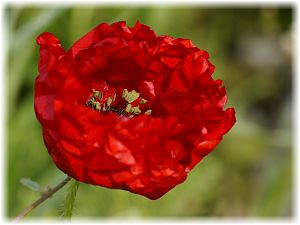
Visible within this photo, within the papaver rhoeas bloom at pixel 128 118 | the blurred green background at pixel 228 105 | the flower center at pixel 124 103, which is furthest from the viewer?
the blurred green background at pixel 228 105

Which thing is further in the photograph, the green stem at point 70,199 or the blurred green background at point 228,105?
the blurred green background at point 228,105

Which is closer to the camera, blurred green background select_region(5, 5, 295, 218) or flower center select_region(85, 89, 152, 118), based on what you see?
flower center select_region(85, 89, 152, 118)

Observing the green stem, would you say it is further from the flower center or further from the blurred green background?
the blurred green background

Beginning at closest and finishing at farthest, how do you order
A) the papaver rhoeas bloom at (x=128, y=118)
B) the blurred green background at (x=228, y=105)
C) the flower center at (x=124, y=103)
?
1. the papaver rhoeas bloom at (x=128, y=118)
2. the flower center at (x=124, y=103)
3. the blurred green background at (x=228, y=105)

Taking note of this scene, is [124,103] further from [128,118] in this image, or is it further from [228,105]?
[228,105]

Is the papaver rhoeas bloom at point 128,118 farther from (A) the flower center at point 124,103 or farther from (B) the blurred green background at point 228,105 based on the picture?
(B) the blurred green background at point 228,105

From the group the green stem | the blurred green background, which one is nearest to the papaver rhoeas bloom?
the green stem

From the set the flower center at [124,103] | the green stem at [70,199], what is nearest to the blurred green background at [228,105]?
the flower center at [124,103]
